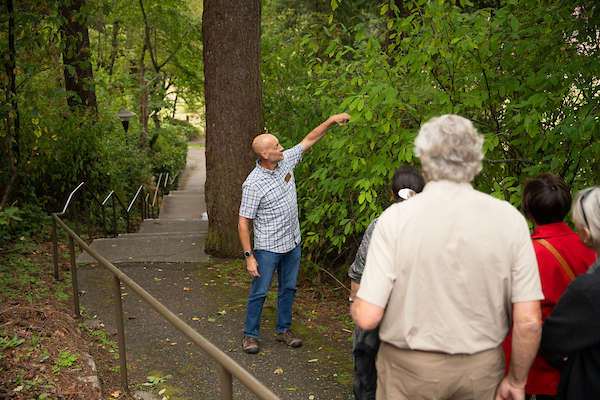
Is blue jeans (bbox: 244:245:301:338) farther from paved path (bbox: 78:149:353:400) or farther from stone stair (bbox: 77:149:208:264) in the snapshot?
stone stair (bbox: 77:149:208:264)

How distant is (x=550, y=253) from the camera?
2.25m

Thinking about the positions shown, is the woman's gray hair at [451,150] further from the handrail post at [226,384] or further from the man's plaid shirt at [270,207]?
the man's plaid shirt at [270,207]

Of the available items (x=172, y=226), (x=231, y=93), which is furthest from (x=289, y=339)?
(x=172, y=226)

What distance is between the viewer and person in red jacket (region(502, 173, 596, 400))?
88.2 inches

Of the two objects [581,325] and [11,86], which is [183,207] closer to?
[11,86]

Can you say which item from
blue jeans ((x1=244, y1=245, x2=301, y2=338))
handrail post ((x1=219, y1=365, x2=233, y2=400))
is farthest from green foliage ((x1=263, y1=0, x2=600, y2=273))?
handrail post ((x1=219, y1=365, x2=233, y2=400))

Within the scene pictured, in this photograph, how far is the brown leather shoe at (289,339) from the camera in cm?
446

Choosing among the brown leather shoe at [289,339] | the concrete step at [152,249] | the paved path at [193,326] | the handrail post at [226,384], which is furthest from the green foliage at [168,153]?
the handrail post at [226,384]

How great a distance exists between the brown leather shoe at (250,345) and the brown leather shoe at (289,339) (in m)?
0.27

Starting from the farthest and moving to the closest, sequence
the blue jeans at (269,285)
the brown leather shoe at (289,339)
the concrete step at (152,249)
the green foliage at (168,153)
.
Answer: the green foliage at (168,153) < the concrete step at (152,249) < the brown leather shoe at (289,339) < the blue jeans at (269,285)

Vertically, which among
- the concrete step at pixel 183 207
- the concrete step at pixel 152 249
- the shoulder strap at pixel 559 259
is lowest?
the concrete step at pixel 183 207

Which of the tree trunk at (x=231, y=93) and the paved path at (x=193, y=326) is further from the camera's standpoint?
the tree trunk at (x=231, y=93)

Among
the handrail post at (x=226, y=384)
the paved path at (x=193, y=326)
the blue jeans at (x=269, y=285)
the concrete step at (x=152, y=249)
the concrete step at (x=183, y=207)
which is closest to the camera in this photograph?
the handrail post at (x=226, y=384)

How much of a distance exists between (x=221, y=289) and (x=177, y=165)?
21.2m
